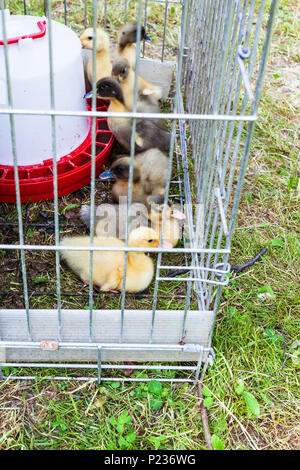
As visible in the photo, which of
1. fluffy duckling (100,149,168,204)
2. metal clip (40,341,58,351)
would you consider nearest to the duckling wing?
fluffy duckling (100,149,168,204)

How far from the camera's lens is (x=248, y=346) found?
6.76 ft

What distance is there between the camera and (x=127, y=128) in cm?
284

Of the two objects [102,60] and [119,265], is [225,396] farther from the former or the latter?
[102,60]

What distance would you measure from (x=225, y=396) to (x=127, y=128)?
1548 millimetres

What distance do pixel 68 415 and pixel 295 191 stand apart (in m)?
1.79

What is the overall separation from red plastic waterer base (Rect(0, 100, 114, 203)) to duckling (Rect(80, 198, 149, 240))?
304 millimetres

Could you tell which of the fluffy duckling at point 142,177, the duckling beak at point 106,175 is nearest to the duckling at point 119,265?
the fluffy duckling at point 142,177

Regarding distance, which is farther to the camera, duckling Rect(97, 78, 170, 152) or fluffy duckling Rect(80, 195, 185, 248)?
duckling Rect(97, 78, 170, 152)

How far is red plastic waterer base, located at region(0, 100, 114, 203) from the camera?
252 cm

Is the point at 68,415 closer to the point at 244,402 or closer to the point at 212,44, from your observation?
the point at 244,402

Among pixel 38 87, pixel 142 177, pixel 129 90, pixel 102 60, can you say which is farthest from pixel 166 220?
pixel 102 60

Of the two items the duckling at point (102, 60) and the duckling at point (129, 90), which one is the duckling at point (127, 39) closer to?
the duckling at point (102, 60)

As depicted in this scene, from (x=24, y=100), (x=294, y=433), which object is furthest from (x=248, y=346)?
(x=24, y=100)

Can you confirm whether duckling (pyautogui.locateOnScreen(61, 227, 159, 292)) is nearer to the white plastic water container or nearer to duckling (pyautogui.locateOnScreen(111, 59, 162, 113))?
the white plastic water container
